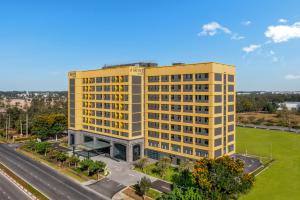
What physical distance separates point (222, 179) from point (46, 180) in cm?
4860

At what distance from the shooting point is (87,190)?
6475 cm

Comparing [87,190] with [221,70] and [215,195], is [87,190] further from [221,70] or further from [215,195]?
[221,70]

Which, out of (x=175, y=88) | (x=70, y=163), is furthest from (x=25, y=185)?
(x=175, y=88)

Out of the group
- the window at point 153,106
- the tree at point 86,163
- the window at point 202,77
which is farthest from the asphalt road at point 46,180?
the window at point 202,77

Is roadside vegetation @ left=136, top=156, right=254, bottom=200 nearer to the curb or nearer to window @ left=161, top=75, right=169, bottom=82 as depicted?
the curb

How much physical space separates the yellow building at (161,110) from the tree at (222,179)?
935 inches

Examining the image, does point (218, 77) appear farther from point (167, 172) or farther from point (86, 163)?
point (86, 163)

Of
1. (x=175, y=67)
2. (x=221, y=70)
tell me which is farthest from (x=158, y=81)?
(x=221, y=70)

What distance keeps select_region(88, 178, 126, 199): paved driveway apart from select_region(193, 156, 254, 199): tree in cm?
2318

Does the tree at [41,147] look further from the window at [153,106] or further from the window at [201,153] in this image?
the window at [201,153]

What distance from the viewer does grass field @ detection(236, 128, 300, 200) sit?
202 ft

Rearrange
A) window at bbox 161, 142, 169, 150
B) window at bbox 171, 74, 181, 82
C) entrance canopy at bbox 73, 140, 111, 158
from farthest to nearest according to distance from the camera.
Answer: entrance canopy at bbox 73, 140, 111, 158 → window at bbox 161, 142, 169, 150 → window at bbox 171, 74, 181, 82

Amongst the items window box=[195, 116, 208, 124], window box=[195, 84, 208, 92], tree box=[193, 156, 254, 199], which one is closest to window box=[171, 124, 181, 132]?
window box=[195, 116, 208, 124]

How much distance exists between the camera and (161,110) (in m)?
87.5
